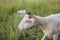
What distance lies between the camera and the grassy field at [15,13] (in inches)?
233

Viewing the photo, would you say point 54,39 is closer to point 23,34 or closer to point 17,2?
point 23,34

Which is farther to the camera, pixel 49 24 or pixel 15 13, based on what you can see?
pixel 15 13

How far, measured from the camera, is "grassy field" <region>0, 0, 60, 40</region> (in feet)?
19.4

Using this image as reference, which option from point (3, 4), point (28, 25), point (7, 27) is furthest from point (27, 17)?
point (3, 4)

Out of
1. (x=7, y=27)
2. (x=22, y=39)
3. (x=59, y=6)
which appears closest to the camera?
(x=22, y=39)

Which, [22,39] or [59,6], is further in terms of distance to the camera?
[59,6]

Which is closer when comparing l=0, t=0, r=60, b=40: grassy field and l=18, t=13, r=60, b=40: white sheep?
l=18, t=13, r=60, b=40: white sheep

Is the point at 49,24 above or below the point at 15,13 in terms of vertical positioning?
below

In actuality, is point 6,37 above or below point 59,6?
below

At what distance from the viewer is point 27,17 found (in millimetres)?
4957

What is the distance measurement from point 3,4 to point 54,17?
4.05 metres

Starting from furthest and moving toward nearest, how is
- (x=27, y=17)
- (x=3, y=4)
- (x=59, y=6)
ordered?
(x=3, y=4) < (x=59, y=6) < (x=27, y=17)

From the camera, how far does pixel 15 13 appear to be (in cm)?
764

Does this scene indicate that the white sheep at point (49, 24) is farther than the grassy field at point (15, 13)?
No
